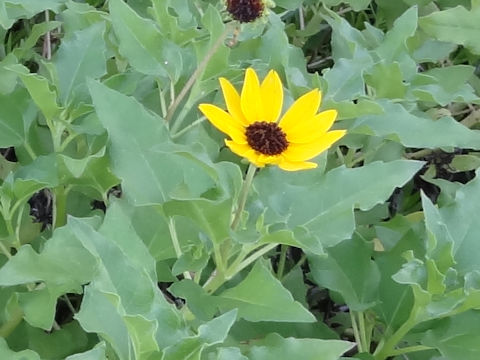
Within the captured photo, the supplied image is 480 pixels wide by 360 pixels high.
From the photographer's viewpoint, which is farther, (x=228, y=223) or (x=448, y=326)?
(x=448, y=326)

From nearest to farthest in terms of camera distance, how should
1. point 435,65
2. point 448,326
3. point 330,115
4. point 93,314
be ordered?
point 93,314 → point 330,115 → point 448,326 → point 435,65

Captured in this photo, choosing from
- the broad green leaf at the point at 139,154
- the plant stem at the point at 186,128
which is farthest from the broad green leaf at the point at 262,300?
the plant stem at the point at 186,128

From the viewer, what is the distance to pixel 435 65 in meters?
1.66

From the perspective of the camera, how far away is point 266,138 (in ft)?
2.77

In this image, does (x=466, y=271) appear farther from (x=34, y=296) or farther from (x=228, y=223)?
(x=34, y=296)

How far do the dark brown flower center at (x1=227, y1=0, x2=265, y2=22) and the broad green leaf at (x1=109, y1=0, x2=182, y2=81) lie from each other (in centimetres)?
15

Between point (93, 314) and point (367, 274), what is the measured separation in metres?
0.45

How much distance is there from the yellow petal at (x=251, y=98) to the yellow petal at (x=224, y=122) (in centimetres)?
4

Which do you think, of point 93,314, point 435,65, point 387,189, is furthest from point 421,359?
point 435,65

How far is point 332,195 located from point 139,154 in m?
0.23

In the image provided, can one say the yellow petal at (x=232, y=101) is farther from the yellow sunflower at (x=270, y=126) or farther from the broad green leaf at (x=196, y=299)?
the broad green leaf at (x=196, y=299)

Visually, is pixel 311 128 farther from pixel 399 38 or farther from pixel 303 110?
pixel 399 38

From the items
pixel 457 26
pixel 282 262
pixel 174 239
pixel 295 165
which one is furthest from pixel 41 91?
pixel 457 26

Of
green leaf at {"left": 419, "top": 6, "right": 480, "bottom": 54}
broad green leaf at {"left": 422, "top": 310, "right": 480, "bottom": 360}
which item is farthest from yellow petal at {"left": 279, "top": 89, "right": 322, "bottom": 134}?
green leaf at {"left": 419, "top": 6, "right": 480, "bottom": 54}
